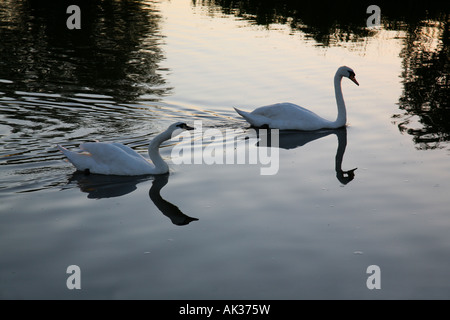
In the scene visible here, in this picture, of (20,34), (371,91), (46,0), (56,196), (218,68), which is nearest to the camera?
(56,196)

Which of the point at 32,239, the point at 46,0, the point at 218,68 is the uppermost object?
the point at 46,0

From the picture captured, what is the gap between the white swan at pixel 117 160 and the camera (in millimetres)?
9148

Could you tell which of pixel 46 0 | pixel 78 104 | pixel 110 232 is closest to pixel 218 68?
pixel 78 104

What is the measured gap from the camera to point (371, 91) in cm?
1541

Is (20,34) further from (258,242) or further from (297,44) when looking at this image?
(258,242)

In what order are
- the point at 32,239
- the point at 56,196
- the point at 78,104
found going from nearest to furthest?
the point at 32,239
the point at 56,196
the point at 78,104

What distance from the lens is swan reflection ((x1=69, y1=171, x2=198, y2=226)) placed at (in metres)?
8.00

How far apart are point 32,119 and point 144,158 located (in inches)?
130

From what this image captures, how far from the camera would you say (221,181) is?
9.02 meters

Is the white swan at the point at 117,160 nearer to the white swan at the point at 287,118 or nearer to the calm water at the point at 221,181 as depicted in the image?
the calm water at the point at 221,181

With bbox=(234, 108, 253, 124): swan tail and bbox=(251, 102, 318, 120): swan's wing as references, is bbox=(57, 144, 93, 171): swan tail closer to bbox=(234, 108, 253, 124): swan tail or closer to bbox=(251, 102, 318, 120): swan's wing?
bbox=(234, 108, 253, 124): swan tail

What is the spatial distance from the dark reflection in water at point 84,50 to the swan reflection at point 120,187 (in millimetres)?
4748

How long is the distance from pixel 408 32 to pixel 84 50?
12256 millimetres

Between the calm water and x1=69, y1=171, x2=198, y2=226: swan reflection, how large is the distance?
4 cm
